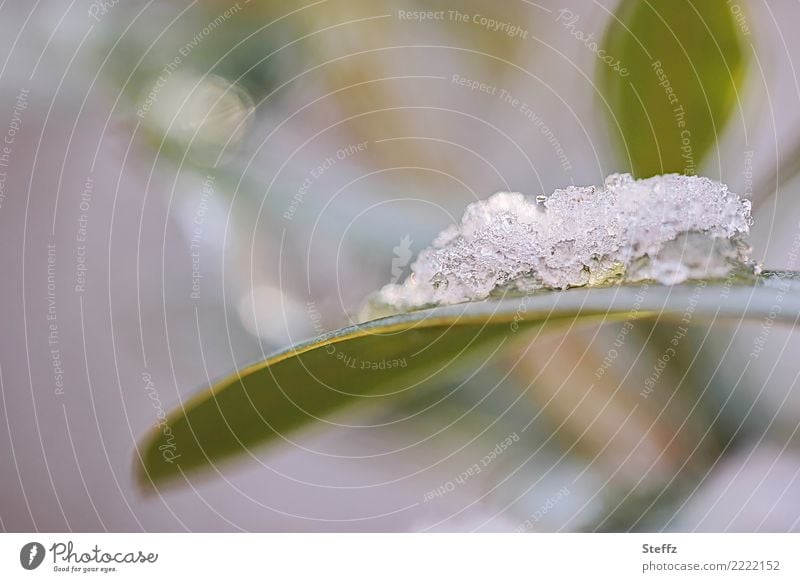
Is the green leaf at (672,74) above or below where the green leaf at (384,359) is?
above

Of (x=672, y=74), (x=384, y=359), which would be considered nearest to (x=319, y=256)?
(x=384, y=359)

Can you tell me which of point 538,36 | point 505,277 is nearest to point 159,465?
point 505,277

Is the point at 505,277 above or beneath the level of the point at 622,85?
beneath

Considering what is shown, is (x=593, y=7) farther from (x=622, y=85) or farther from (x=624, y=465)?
(x=624, y=465)

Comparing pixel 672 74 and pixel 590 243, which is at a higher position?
pixel 672 74

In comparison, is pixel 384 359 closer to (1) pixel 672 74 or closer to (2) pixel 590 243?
(2) pixel 590 243
